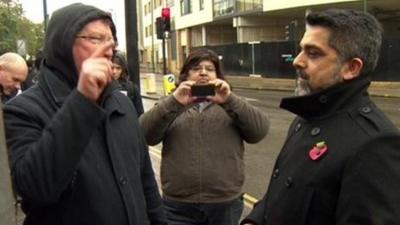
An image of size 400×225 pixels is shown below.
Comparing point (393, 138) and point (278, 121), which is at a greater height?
point (393, 138)

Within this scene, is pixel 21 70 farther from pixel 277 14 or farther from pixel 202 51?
pixel 277 14

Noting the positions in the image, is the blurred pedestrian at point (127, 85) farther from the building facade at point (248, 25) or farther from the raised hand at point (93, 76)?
the building facade at point (248, 25)

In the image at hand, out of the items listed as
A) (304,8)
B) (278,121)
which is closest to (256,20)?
(304,8)

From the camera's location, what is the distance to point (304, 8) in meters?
32.3

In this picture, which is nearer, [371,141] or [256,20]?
[371,141]

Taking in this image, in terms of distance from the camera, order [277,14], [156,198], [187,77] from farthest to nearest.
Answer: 1. [277,14]
2. [187,77]
3. [156,198]

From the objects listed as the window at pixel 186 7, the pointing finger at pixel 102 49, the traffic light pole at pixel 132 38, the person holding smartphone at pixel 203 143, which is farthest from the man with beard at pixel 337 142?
the window at pixel 186 7

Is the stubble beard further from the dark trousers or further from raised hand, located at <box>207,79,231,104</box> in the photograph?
the dark trousers

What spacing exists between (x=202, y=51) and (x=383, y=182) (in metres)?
2.02

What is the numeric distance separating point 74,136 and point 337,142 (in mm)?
992

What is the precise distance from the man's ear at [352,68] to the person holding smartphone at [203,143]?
1.36 metres

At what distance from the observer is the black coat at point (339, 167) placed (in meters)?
2.09

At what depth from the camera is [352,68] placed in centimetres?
235

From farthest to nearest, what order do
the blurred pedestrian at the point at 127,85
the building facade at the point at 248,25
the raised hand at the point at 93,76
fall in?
the building facade at the point at 248,25
the blurred pedestrian at the point at 127,85
the raised hand at the point at 93,76
